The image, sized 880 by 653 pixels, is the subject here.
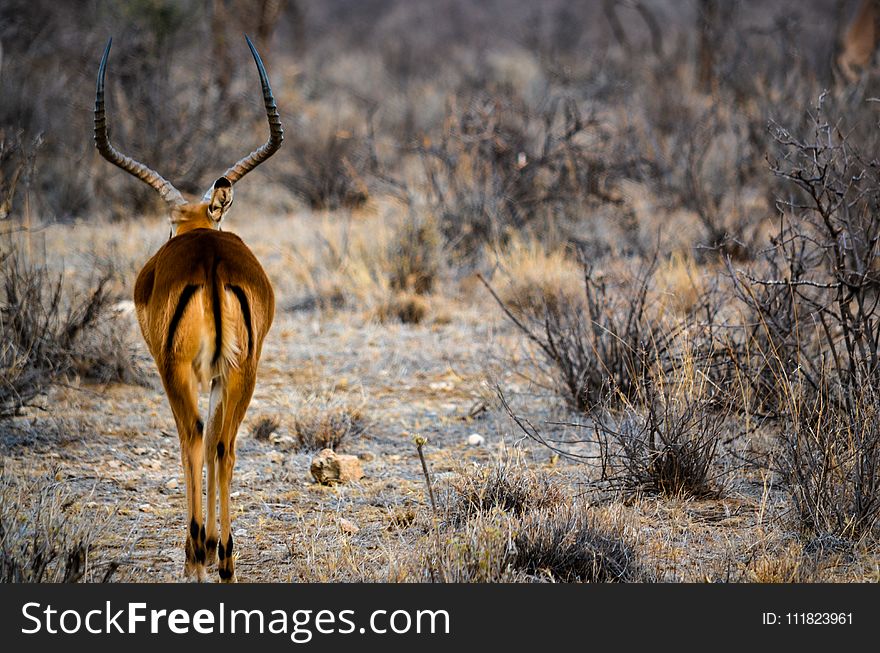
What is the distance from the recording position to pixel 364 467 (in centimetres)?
507

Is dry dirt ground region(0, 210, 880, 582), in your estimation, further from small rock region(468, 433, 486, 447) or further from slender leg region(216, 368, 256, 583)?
slender leg region(216, 368, 256, 583)

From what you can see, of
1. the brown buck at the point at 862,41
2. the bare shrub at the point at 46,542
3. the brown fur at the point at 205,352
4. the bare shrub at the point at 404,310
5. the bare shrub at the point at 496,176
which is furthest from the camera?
the brown buck at the point at 862,41

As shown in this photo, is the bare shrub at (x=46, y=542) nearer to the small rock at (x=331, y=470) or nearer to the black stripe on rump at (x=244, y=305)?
the black stripe on rump at (x=244, y=305)

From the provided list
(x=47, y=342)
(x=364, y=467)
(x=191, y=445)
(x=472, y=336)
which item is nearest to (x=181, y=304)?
(x=191, y=445)

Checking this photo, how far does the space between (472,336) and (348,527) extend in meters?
2.96

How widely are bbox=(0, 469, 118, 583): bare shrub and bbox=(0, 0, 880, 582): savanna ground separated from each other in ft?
0.05

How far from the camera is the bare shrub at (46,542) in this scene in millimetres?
3340

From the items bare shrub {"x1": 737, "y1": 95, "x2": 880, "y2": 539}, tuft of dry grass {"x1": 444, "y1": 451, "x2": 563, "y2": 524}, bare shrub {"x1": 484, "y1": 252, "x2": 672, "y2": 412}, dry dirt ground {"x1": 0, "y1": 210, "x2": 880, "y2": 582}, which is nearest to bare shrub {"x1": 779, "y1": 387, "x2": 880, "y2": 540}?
bare shrub {"x1": 737, "y1": 95, "x2": 880, "y2": 539}

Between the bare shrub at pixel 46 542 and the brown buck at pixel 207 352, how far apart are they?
35cm

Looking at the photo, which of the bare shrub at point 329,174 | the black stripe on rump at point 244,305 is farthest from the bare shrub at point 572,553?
the bare shrub at point 329,174

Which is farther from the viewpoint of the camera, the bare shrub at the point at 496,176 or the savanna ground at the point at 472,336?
the bare shrub at the point at 496,176

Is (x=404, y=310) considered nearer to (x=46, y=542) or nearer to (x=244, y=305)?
(x=244, y=305)
